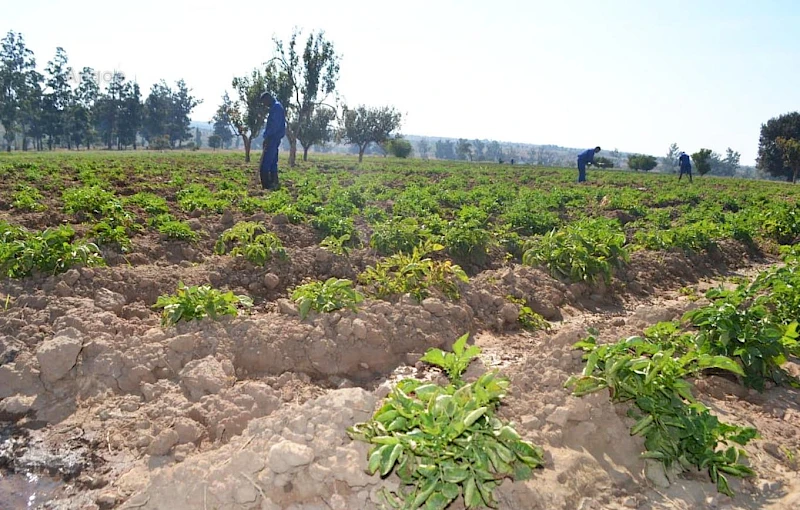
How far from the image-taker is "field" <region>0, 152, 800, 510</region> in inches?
110

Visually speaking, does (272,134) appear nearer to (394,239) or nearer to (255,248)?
(394,239)

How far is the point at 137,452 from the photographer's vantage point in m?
3.21

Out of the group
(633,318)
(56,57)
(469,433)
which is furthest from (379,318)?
(56,57)

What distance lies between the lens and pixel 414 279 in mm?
5586

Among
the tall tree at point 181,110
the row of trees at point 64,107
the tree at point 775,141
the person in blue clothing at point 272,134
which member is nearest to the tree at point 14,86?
the row of trees at point 64,107

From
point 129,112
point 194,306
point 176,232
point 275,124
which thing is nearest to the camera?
point 194,306

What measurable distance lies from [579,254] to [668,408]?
13.3ft

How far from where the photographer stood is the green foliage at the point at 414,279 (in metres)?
5.45

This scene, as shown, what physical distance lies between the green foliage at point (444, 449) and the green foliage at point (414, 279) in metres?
2.44

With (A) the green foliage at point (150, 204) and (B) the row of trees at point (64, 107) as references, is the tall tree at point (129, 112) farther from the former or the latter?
(A) the green foliage at point (150, 204)

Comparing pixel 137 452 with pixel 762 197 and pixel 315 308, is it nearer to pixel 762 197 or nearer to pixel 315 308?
pixel 315 308

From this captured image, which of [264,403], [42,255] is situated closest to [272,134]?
[42,255]

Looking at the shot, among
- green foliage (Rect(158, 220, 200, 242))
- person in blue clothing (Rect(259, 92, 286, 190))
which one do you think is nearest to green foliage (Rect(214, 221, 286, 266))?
green foliage (Rect(158, 220, 200, 242))

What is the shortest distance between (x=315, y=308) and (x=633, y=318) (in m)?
3.18
